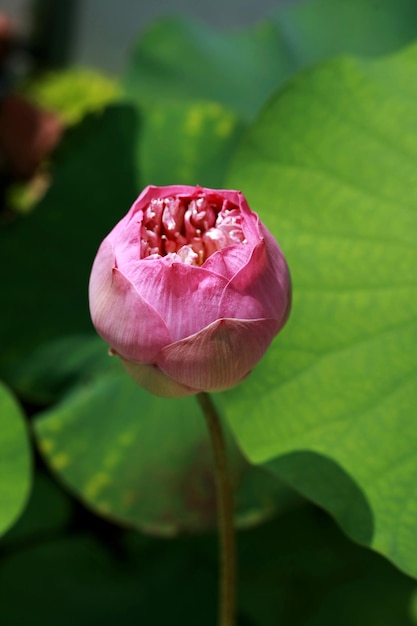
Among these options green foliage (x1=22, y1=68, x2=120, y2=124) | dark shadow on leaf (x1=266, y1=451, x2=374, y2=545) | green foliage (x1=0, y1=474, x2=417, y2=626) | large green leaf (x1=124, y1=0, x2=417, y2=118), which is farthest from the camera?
green foliage (x1=22, y1=68, x2=120, y2=124)

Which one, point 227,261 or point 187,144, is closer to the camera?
point 227,261

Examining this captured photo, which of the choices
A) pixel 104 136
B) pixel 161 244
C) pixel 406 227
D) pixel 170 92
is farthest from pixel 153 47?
pixel 161 244

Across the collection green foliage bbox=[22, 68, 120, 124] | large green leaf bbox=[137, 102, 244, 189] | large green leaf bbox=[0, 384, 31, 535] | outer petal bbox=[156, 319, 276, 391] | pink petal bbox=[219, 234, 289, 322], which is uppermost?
pink petal bbox=[219, 234, 289, 322]

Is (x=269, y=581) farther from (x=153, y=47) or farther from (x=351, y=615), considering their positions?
(x=153, y=47)

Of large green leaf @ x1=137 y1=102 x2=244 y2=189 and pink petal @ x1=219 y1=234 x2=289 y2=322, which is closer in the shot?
pink petal @ x1=219 y1=234 x2=289 y2=322

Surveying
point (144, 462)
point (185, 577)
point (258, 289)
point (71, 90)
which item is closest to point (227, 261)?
point (258, 289)

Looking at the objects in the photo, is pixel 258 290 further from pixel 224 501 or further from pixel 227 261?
pixel 224 501

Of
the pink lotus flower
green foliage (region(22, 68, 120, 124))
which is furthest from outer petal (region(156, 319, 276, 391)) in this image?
green foliage (region(22, 68, 120, 124))

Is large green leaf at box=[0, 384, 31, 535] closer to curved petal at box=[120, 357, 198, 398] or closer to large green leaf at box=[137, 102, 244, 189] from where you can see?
curved petal at box=[120, 357, 198, 398]
